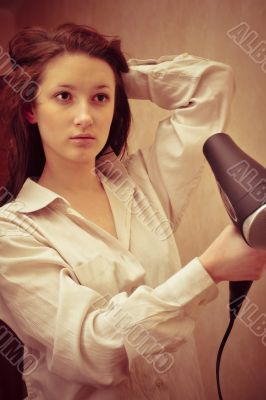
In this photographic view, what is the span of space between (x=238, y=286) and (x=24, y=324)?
336 mm

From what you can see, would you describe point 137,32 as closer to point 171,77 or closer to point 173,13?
point 173,13

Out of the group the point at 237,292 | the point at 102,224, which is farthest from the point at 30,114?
the point at 237,292

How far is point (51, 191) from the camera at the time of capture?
743mm

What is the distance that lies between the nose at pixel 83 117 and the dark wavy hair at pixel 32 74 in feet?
0.31

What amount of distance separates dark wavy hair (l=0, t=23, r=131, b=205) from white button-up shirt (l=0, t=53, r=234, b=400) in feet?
0.16

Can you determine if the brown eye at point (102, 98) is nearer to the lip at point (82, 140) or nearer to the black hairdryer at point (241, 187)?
the lip at point (82, 140)

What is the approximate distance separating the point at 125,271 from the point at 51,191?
0.19m

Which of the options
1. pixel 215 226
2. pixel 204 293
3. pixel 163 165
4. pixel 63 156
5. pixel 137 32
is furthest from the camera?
pixel 137 32

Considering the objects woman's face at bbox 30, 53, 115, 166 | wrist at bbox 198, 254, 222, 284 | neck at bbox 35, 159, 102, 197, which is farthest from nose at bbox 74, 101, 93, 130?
wrist at bbox 198, 254, 222, 284

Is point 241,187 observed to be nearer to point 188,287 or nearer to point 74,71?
point 188,287

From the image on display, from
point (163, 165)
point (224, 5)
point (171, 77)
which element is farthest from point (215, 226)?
point (224, 5)

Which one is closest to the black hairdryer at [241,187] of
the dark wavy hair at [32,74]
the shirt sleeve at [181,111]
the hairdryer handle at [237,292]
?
the hairdryer handle at [237,292]

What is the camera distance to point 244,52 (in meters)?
0.86

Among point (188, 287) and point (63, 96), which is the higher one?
point (63, 96)
